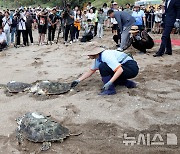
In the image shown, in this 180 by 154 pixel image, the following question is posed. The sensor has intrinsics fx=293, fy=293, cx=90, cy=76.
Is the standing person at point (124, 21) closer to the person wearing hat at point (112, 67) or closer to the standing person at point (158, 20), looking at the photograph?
the person wearing hat at point (112, 67)

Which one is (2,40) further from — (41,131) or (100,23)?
(41,131)

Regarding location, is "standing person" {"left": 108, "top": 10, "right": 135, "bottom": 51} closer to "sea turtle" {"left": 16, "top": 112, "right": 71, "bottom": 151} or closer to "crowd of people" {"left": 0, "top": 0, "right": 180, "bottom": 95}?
"crowd of people" {"left": 0, "top": 0, "right": 180, "bottom": 95}

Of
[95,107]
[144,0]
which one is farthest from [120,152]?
[144,0]

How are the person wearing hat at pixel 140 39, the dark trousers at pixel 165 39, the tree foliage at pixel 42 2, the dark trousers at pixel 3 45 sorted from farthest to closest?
1. the tree foliage at pixel 42 2
2. the dark trousers at pixel 3 45
3. the person wearing hat at pixel 140 39
4. the dark trousers at pixel 165 39

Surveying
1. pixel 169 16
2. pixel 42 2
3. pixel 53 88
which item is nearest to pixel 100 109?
pixel 53 88

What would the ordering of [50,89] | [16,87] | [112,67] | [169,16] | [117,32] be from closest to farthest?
[112,67] < [50,89] < [16,87] < [169,16] < [117,32]

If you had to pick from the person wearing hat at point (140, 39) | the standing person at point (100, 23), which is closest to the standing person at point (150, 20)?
the standing person at point (100, 23)

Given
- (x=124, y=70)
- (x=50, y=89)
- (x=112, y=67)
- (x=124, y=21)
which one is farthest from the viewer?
(x=124, y=21)

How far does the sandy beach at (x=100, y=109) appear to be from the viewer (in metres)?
3.16

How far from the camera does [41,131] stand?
10.6 ft

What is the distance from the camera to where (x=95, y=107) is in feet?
13.8

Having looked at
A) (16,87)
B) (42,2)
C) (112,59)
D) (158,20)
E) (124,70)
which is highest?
(42,2)

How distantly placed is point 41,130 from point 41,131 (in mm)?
12

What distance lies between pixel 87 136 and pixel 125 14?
15.7ft
